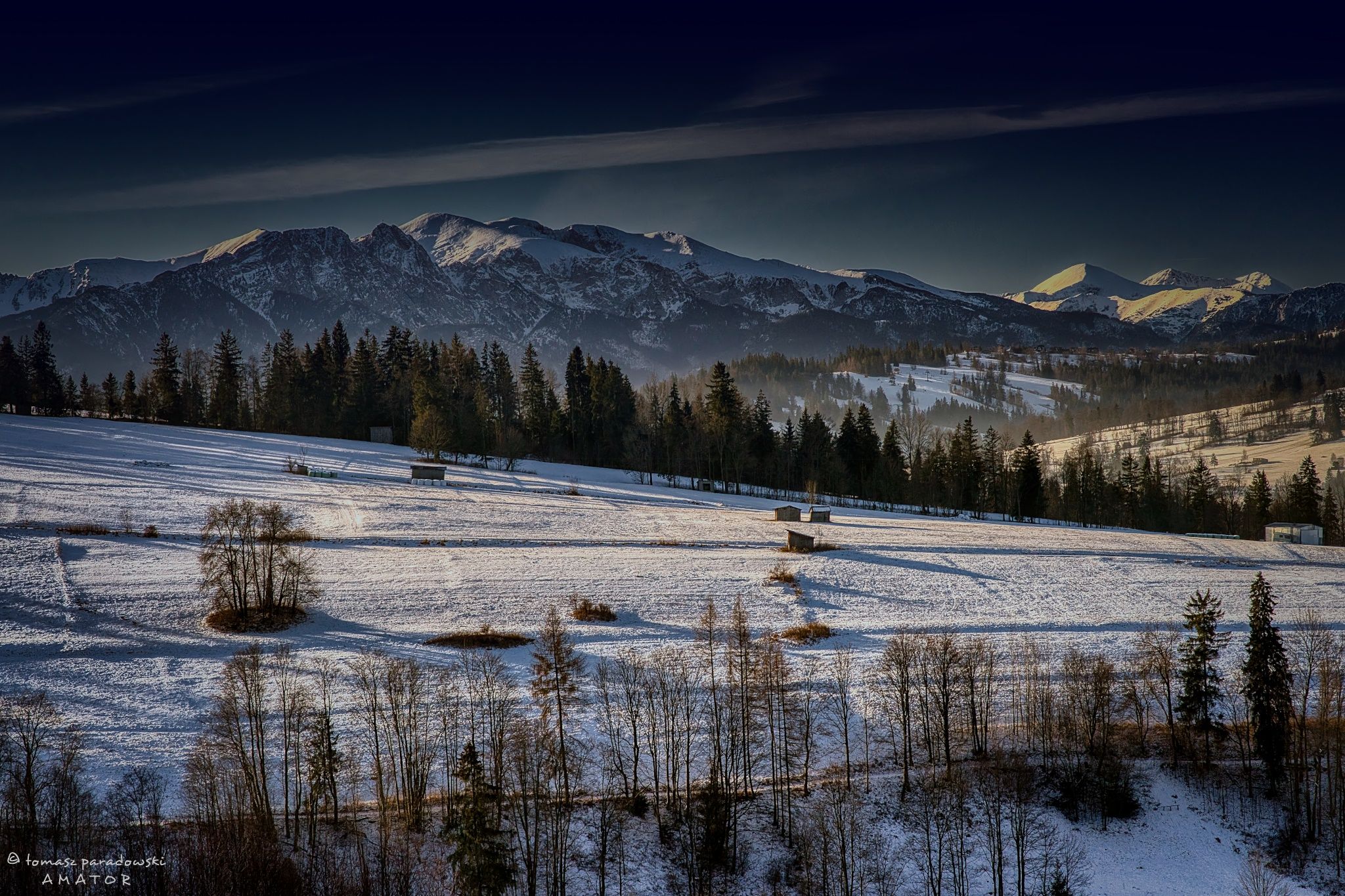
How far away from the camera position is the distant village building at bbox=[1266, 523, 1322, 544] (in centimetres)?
7894

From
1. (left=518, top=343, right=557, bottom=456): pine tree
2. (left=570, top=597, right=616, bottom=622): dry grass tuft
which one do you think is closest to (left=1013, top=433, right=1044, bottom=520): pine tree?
(left=518, top=343, right=557, bottom=456): pine tree

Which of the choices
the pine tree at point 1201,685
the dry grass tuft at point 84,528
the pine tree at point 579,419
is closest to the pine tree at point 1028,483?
the pine tree at point 579,419

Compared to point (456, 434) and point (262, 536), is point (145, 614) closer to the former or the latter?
point (262, 536)

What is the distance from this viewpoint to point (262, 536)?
2060 inches

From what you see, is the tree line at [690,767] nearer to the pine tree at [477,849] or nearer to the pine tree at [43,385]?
the pine tree at [477,849]

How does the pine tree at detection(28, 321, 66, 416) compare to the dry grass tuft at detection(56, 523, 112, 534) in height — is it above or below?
above

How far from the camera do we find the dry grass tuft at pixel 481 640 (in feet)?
153

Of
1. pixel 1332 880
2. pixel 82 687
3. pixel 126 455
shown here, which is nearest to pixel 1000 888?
pixel 1332 880

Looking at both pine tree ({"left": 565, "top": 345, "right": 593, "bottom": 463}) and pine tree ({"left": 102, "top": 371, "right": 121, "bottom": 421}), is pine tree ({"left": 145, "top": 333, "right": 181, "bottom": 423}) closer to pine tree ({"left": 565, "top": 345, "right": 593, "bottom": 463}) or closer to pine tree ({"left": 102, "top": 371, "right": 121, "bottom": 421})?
pine tree ({"left": 102, "top": 371, "right": 121, "bottom": 421})

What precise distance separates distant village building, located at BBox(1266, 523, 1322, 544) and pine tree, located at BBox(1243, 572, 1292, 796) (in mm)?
48543

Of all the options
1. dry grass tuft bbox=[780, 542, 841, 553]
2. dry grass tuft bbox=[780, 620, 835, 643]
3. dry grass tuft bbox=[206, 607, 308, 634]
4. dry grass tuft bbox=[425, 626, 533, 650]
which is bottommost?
dry grass tuft bbox=[780, 620, 835, 643]

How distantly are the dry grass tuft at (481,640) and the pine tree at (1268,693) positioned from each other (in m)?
42.2

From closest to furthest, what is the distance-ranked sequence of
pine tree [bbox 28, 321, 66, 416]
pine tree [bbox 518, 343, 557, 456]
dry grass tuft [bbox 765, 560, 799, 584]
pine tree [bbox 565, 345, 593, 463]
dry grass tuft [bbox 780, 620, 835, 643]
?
dry grass tuft [bbox 780, 620, 835, 643]
dry grass tuft [bbox 765, 560, 799, 584]
pine tree [bbox 28, 321, 66, 416]
pine tree [bbox 518, 343, 557, 456]
pine tree [bbox 565, 345, 593, 463]

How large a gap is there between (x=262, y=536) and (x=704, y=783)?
35353 millimetres
